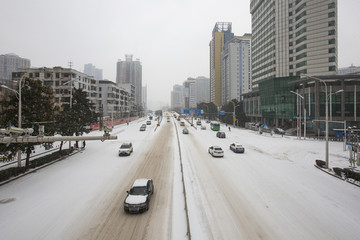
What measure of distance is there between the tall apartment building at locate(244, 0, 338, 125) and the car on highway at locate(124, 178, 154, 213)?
58463 millimetres

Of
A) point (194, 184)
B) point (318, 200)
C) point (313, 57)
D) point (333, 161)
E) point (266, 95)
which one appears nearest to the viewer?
point (318, 200)

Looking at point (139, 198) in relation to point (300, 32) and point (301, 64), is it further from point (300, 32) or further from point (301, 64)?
point (300, 32)

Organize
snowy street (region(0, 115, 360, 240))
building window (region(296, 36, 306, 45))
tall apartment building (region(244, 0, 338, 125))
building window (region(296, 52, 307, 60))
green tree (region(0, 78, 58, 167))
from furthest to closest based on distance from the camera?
building window (region(296, 36, 306, 45)), building window (region(296, 52, 307, 60)), tall apartment building (region(244, 0, 338, 125)), green tree (region(0, 78, 58, 167)), snowy street (region(0, 115, 360, 240))

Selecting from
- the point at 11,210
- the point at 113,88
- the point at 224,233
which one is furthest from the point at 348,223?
the point at 113,88

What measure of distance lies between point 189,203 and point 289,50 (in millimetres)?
83366

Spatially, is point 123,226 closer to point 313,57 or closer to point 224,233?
point 224,233

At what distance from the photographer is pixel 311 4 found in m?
68.0

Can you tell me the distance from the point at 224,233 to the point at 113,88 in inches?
3906

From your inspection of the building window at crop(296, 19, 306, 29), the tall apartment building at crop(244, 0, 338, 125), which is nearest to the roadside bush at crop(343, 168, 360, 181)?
the tall apartment building at crop(244, 0, 338, 125)

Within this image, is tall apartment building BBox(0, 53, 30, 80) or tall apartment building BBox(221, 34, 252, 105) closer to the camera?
tall apartment building BBox(0, 53, 30, 80)

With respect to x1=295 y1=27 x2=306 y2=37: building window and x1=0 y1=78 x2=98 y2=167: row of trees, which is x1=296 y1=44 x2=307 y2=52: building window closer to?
x1=295 y1=27 x2=306 y2=37: building window

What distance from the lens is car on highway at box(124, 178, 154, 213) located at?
11.3 meters

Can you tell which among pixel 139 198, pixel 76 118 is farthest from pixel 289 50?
pixel 139 198

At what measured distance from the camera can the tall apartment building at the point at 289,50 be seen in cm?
6500
